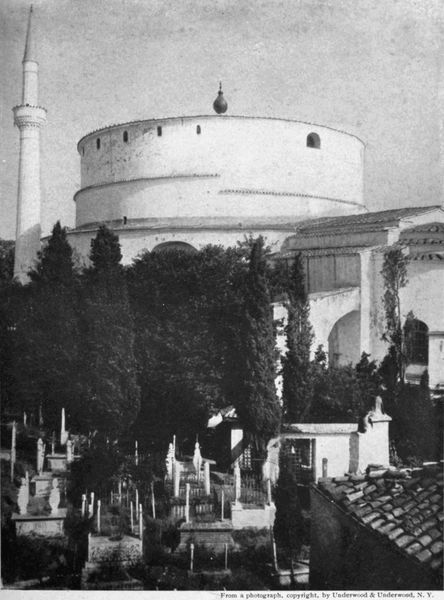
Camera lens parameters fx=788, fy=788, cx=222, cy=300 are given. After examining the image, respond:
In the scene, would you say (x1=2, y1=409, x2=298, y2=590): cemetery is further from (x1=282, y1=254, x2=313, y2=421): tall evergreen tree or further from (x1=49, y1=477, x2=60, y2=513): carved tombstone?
(x1=282, y1=254, x2=313, y2=421): tall evergreen tree

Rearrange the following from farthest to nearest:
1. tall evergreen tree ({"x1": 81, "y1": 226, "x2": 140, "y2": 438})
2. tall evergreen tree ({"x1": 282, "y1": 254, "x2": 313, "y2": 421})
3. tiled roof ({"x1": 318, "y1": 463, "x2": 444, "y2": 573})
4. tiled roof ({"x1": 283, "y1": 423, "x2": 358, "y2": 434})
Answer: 1. tall evergreen tree ({"x1": 282, "y1": 254, "x2": 313, "y2": 421})
2. tiled roof ({"x1": 283, "y1": 423, "x2": 358, "y2": 434})
3. tall evergreen tree ({"x1": 81, "y1": 226, "x2": 140, "y2": 438})
4. tiled roof ({"x1": 318, "y1": 463, "x2": 444, "y2": 573})

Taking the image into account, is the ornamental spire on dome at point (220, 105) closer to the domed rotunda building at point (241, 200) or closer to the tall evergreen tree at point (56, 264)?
the domed rotunda building at point (241, 200)

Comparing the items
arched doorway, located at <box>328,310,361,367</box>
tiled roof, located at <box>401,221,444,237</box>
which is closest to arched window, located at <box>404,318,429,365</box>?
arched doorway, located at <box>328,310,361,367</box>

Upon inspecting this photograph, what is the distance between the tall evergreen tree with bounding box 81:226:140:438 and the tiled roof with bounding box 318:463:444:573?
4.85 m

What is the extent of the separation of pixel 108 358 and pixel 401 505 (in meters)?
5.76

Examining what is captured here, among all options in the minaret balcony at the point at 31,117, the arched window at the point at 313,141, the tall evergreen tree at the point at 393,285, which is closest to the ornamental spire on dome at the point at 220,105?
the arched window at the point at 313,141

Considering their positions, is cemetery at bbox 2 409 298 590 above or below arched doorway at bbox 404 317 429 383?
below

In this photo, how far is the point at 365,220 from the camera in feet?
59.2

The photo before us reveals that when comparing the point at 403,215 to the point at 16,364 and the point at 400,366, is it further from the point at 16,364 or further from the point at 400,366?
the point at 16,364

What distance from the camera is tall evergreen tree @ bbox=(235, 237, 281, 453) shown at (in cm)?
1175

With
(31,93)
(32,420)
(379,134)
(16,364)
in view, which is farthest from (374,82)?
(32,420)

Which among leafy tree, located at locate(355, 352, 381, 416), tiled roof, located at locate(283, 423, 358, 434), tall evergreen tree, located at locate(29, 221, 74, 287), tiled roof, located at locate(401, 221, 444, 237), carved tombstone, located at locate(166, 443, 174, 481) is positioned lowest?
carved tombstone, located at locate(166, 443, 174, 481)

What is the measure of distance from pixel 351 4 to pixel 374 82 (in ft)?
7.05

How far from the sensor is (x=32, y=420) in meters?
11.8
